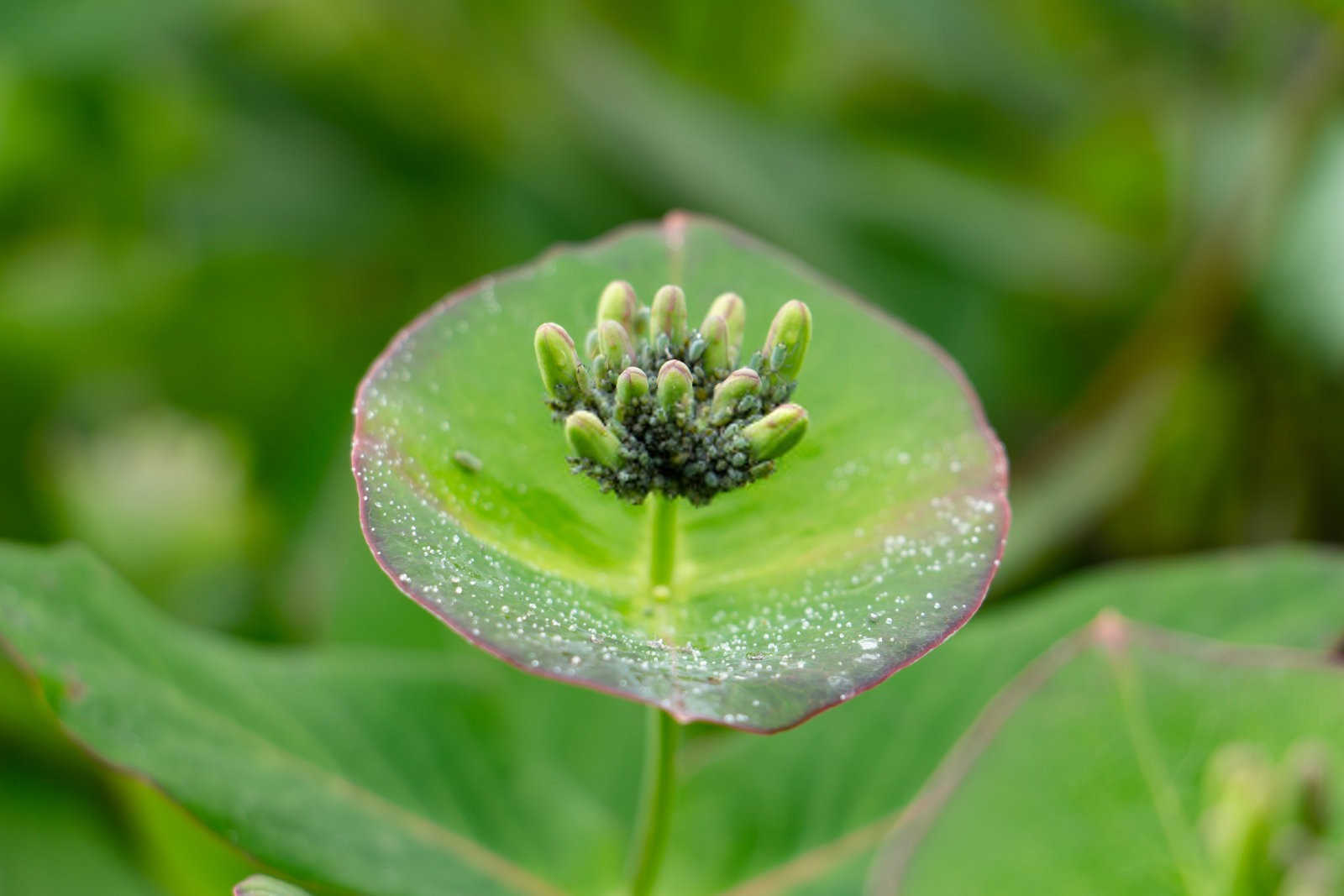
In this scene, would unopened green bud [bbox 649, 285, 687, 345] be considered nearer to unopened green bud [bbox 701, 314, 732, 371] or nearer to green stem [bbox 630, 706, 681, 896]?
unopened green bud [bbox 701, 314, 732, 371]

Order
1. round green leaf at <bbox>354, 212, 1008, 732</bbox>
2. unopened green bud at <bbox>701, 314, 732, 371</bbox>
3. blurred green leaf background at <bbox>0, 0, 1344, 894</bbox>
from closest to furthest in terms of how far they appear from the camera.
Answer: round green leaf at <bbox>354, 212, 1008, 732</bbox> → unopened green bud at <bbox>701, 314, 732, 371</bbox> → blurred green leaf background at <bbox>0, 0, 1344, 894</bbox>

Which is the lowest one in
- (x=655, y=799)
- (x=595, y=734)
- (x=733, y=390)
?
(x=595, y=734)

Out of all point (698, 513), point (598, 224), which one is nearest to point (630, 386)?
point (698, 513)

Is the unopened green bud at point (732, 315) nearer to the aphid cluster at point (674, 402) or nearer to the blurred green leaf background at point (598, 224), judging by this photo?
the aphid cluster at point (674, 402)

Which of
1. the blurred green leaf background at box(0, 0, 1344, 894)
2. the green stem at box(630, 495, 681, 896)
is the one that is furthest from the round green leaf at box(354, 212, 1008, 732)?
the blurred green leaf background at box(0, 0, 1344, 894)

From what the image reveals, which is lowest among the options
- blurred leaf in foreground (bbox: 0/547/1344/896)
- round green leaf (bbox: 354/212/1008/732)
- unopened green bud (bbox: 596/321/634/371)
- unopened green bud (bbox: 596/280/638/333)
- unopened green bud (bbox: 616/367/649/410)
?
blurred leaf in foreground (bbox: 0/547/1344/896)

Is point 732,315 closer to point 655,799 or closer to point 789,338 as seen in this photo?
point 789,338

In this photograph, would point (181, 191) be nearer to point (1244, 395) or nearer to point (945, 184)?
point (945, 184)

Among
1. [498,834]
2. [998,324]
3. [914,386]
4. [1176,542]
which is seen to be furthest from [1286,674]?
[998,324]
